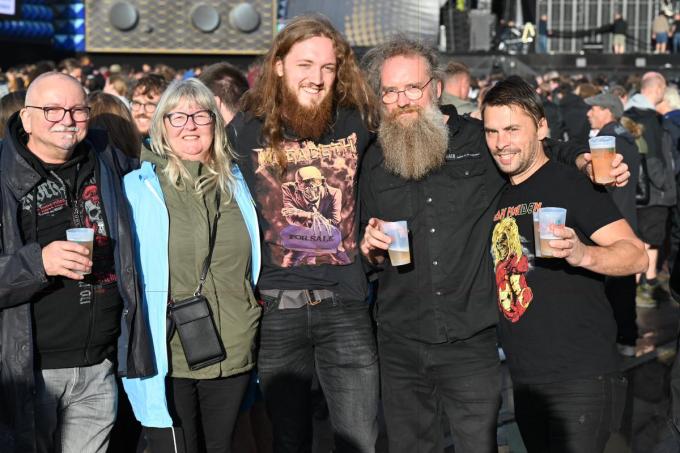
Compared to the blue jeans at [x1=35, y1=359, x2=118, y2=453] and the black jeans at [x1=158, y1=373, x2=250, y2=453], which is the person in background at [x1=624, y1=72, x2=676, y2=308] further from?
the blue jeans at [x1=35, y1=359, x2=118, y2=453]

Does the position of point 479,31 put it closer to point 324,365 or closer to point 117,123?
point 117,123

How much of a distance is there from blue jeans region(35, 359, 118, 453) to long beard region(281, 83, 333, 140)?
114 cm

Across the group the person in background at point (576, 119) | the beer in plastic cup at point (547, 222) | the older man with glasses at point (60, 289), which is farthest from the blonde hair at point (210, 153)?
the person in background at point (576, 119)

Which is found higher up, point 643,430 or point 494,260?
point 494,260

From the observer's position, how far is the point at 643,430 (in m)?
5.81

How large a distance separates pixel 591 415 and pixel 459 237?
79 centimetres

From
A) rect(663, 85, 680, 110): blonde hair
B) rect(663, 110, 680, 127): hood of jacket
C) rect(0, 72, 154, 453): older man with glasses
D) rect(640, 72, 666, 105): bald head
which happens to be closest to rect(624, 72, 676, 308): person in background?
rect(663, 110, 680, 127): hood of jacket

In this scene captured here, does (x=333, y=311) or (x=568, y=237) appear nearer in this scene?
(x=568, y=237)

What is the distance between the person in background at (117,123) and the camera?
464 cm

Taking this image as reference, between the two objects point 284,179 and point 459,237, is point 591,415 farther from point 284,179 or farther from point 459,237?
point 284,179

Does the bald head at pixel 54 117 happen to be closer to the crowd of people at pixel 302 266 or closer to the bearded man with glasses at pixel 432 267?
the crowd of people at pixel 302 266

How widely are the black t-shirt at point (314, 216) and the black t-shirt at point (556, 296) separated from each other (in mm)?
621

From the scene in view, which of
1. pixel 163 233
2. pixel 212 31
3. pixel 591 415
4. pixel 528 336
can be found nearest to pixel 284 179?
pixel 163 233

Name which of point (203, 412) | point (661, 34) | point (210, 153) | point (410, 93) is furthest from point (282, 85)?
point (661, 34)
